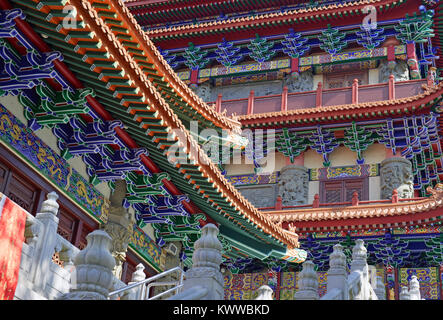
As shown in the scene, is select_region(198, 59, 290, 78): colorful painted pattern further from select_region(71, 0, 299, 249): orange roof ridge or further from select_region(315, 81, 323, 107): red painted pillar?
select_region(71, 0, 299, 249): orange roof ridge

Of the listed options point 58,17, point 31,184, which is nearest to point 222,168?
point 31,184

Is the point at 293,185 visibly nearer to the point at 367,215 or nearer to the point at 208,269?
the point at 367,215

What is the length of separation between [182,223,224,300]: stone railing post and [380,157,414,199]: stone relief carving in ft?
39.3

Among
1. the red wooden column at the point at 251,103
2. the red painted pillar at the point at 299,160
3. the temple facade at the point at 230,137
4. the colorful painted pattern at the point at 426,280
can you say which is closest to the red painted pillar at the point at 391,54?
the temple facade at the point at 230,137

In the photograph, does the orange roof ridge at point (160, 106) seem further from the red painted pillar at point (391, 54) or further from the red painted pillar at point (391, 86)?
the red painted pillar at point (391, 54)

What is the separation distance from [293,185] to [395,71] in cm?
482

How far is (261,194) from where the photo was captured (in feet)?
68.0

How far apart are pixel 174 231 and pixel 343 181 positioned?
22.4ft

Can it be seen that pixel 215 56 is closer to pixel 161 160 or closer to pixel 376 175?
pixel 376 175

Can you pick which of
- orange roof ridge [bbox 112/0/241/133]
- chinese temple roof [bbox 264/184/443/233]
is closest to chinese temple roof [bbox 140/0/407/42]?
orange roof ridge [bbox 112/0/241/133]

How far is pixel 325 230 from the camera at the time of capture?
57.4ft

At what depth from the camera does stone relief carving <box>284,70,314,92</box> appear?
72.5 feet

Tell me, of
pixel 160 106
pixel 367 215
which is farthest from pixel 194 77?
pixel 160 106

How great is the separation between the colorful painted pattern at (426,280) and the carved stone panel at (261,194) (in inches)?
180
